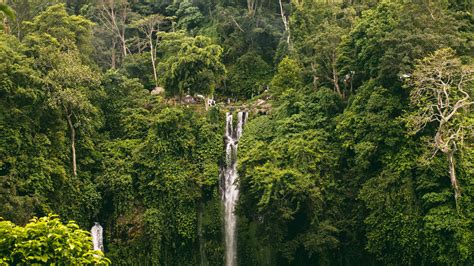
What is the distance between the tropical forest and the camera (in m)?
18.1

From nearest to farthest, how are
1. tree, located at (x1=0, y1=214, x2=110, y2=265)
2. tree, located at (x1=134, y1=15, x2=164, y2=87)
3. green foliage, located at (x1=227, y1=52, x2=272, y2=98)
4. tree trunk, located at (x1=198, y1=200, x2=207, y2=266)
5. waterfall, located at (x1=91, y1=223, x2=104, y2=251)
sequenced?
tree, located at (x1=0, y1=214, x2=110, y2=265)
waterfall, located at (x1=91, y1=223, x2=104, y2=251)
tree trunk, located at (x1=198, y1=200, x2=207, y2=266)
tree, located at (x1=134, y1=15, x2=164, y2=87)
green foliage, located at (x1=227, y1=52, x2=272, y2=98)

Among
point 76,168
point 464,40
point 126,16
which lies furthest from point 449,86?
point 126,16

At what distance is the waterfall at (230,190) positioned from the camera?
21.8 m

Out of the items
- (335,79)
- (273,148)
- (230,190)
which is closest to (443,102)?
(335,79)

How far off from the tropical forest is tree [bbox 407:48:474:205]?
0.27ft

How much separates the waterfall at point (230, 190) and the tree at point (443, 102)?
24.2 ft

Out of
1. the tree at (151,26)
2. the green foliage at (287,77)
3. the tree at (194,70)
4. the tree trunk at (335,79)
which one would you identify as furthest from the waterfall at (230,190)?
the tree at (151,26)

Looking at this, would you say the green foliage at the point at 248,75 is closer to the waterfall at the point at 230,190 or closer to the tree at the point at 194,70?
the tree at the point at 194,70

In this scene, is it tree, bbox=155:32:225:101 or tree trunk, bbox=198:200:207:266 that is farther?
tree, bbox=155:32:225:101

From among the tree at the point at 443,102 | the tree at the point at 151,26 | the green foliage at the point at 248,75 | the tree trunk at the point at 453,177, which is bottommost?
the tree trunk at the point at 453,177

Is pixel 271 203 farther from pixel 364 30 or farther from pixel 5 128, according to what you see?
pixel 5 128

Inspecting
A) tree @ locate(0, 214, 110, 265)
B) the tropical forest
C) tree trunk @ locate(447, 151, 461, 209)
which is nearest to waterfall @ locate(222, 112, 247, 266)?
the tropical forest

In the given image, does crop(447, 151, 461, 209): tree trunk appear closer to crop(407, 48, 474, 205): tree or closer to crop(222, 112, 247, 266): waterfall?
Result: crop(407, 48, 474, 205): tree

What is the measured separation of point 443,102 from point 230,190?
9.01 meters
